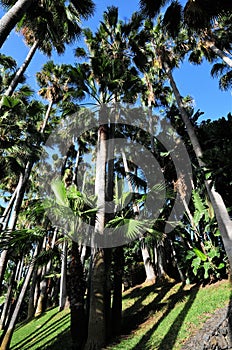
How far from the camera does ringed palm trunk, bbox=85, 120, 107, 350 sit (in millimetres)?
6930

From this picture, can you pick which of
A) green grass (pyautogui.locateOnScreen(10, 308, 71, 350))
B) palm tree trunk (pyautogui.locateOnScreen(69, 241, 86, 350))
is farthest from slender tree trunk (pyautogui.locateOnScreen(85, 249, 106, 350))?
green grass (pyautogui.locateOnScreen(10, 308, 71, 350))

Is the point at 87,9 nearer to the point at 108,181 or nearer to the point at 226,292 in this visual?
the point at 108,181

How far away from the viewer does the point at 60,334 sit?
11.0 meters

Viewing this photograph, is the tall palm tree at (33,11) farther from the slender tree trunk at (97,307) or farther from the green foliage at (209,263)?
the green foliage at (209,263)

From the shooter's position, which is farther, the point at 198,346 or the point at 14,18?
the point at 198,346

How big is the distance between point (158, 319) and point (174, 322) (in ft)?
3.88

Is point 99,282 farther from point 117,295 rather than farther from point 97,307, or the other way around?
point 117,295

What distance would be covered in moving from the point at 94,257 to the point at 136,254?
13.5m

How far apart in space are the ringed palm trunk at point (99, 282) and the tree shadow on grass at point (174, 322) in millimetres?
1084

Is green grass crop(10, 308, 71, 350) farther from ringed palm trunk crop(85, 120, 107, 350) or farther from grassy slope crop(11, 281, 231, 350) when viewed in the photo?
ringed palm trunk crop(85, 120, 107, 350)

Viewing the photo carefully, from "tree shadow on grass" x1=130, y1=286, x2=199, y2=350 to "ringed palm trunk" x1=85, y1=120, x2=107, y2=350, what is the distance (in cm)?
108

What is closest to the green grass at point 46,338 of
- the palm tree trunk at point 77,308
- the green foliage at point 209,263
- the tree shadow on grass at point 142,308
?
the palm tree trunk at point 77,308

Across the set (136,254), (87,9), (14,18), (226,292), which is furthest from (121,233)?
(136,254)

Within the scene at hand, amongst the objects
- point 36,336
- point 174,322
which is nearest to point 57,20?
point 174,322
